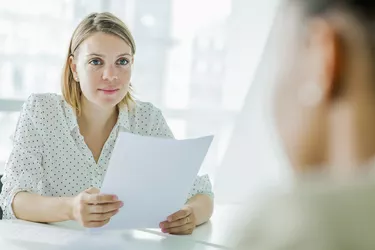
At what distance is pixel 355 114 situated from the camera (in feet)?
1.26

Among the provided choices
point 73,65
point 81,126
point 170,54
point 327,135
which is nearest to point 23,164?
point 81,126

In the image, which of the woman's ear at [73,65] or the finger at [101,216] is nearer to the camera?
the finger at [101,216]

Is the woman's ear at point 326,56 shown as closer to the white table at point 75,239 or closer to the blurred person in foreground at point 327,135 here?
the blurred person in foreground at point 327,135

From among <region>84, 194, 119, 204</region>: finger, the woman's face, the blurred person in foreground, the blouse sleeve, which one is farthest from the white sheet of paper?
the blurred person in foreground

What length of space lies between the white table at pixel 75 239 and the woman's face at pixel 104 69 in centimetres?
48

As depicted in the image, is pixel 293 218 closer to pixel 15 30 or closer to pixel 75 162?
pixel 75 162

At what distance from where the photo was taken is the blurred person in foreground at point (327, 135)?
1.21ft

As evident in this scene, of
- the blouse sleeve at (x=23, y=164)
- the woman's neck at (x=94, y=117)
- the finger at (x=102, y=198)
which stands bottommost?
the finger at (x=102, y=198)

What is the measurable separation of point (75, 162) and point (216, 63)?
10.5ft

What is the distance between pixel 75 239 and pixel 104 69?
66 centimetres

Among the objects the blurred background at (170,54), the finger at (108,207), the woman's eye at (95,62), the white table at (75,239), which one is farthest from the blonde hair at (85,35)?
the blurred background at (170,54)

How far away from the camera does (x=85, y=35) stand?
2.10 m

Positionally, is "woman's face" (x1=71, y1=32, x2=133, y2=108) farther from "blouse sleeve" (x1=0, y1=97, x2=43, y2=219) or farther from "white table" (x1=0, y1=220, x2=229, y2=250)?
"white table" (x1=0, y1=220, x2=229, y2=250)

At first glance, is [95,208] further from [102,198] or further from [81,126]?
[81,126]
